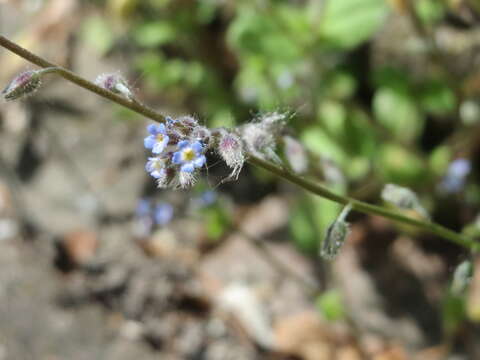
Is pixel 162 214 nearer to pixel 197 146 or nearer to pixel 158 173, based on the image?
pixel 158 173

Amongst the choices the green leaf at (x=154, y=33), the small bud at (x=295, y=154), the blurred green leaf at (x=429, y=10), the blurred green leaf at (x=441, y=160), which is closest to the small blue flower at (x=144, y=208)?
the green leaf at (x=154, y=33)

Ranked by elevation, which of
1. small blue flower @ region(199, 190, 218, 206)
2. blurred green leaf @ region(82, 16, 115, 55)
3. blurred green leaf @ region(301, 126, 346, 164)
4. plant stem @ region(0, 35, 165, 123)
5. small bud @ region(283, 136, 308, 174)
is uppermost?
blurred green leaf @ region(82, 16, 115, 55)

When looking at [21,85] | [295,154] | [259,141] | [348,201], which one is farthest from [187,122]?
[295,154]

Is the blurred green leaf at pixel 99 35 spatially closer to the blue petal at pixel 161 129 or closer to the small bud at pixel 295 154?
the small bud at pixel 295 154

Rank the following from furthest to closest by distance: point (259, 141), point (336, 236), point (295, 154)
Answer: point (295, 154), point (336, 236), point (259, 141)

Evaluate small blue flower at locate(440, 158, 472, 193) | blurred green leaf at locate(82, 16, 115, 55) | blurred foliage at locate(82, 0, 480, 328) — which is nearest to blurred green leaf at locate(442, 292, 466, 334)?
blurred foliage at locate(82, 0, 480, 328)

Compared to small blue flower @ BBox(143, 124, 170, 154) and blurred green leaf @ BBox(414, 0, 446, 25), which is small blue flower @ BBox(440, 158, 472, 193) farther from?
small blue flower @ BBox(143, 124, 170, 154)
